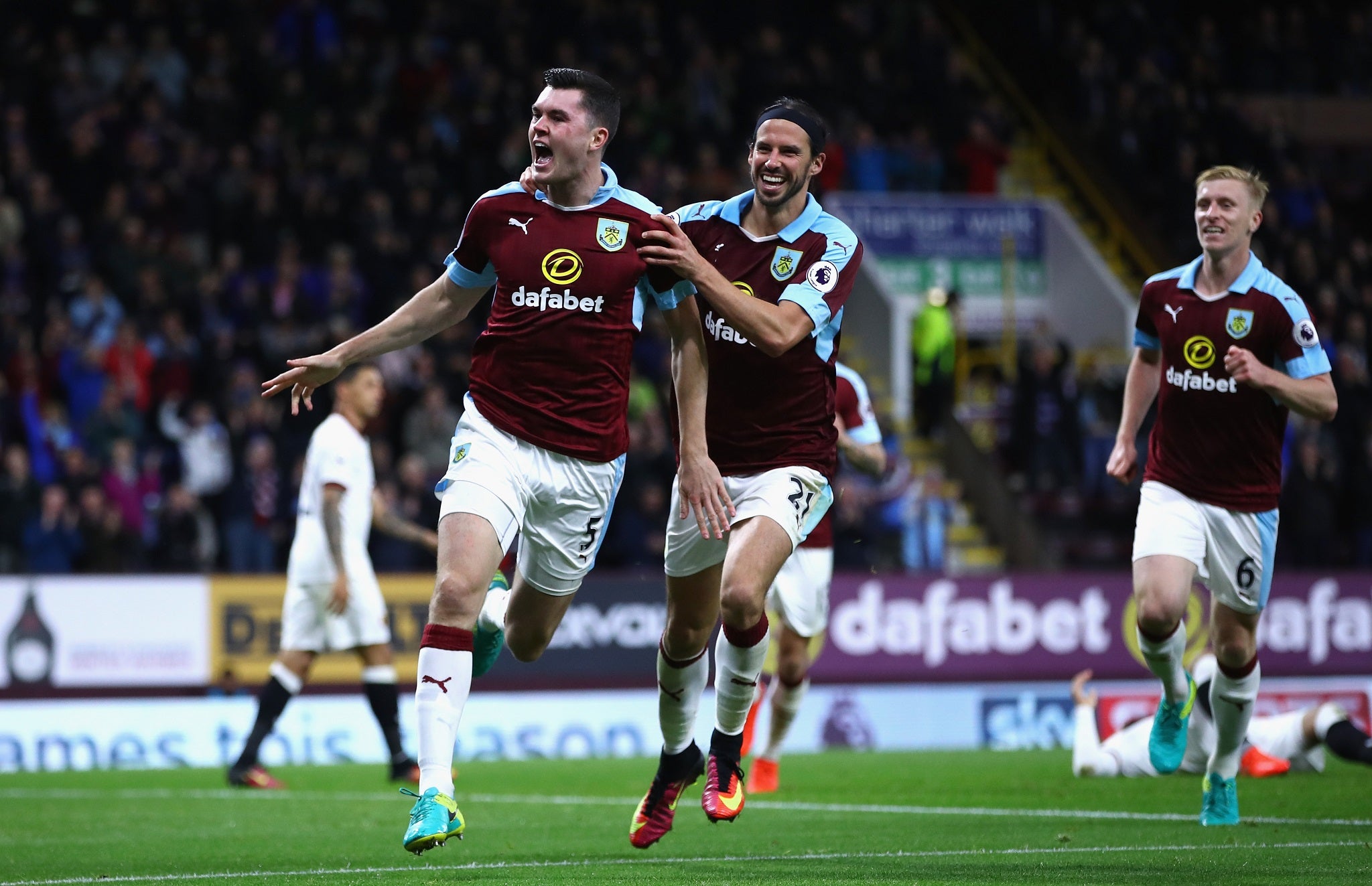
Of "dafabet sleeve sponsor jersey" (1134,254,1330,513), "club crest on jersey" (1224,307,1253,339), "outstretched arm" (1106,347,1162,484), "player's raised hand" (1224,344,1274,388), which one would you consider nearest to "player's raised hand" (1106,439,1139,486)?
"outstretched arm" (1106,347,1162,484)

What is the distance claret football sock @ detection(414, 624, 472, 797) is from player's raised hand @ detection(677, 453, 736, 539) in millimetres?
1010

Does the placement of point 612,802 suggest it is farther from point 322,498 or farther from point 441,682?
point 441,682

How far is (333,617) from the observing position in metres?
12.1

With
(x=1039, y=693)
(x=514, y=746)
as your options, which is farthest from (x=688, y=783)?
(x=1039, y=693)

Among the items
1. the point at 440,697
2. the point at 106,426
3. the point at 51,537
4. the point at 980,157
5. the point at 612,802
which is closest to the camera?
the point at 440,697

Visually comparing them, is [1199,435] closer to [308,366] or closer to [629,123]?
[308,366]

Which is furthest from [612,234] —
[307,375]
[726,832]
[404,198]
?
[404,198]

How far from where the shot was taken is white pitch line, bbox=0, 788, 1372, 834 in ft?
29.8

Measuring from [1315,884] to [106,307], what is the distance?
559 inches

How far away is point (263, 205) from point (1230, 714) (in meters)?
13.3

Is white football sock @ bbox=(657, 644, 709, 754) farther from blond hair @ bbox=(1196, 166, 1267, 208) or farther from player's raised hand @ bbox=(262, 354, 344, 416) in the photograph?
blond hair @ bbox=(1196, 166, 1267, 208)

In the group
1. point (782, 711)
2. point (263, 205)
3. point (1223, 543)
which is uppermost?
point (263, 205)

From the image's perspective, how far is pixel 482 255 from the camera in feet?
23.1

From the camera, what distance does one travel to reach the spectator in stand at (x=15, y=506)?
53.2 feet
